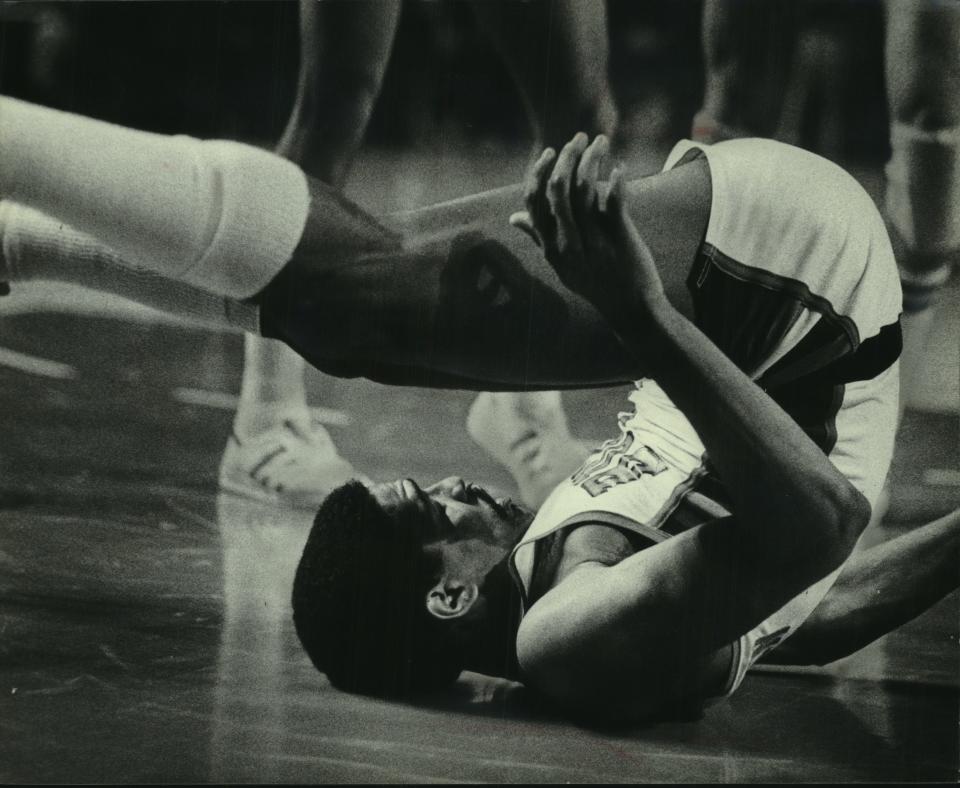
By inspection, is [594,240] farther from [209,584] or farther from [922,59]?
[209,584]

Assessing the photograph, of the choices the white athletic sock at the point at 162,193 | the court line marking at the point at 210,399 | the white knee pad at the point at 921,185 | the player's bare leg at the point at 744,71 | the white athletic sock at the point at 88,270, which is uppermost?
the player's bare leg at the point at 744,71

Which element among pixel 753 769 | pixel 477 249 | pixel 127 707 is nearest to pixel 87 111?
pixel 477 249

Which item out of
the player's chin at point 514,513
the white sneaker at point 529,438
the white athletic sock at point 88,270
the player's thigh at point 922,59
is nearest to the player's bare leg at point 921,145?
the player's thigh at point 922,59

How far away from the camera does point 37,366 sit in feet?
8.10

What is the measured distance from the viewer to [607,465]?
7.86 ft

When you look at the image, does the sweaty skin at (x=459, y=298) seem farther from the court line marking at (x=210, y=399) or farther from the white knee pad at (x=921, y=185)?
the white knee pad at (x=921, y=185)

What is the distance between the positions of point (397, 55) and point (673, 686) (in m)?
1.32

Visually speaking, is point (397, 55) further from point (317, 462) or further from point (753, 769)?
point (753, 769)

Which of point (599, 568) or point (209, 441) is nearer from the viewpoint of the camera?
point (599, 568)

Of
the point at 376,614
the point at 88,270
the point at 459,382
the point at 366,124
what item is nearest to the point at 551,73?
the point at 366,124

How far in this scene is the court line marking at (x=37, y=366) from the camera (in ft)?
8.09

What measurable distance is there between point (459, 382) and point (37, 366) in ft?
2.78

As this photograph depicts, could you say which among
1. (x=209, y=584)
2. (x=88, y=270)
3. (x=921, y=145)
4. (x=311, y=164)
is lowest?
(x=209, y=584)

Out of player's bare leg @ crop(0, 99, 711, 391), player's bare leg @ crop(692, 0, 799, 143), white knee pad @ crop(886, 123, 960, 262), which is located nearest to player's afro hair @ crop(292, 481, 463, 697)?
player's bare leg @ crop(0, 99, 711, 391)
